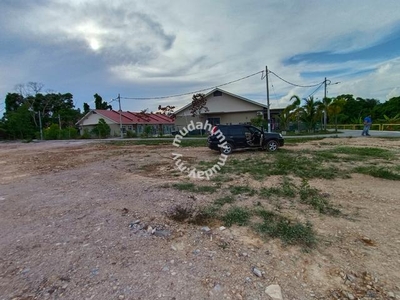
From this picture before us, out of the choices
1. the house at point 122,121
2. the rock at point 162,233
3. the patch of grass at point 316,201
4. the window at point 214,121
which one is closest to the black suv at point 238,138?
the patch of grass at point 316,201

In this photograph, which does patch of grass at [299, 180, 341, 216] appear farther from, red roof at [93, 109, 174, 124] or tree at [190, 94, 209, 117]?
red roof at [93, 109, 174, 124]

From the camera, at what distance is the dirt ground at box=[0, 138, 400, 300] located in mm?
2262

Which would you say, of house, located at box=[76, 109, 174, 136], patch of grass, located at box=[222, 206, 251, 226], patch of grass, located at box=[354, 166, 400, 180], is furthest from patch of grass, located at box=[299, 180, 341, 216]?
house, located at box=[76, 109, 174, 136]

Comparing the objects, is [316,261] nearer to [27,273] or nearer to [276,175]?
[27,273]

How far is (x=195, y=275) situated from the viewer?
8.04 feet

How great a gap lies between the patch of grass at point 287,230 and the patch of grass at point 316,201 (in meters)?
0.73

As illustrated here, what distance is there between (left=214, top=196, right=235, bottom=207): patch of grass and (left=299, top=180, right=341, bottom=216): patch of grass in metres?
1.39

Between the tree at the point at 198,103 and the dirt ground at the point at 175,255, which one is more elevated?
the tree at the point at 198,103

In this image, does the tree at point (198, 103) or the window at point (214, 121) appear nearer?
the tree at point (198, 103)

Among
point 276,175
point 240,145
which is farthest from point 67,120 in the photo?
point 276,175

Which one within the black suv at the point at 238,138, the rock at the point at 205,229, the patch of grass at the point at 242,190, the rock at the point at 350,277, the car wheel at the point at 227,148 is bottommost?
the rock at the point at 350,277

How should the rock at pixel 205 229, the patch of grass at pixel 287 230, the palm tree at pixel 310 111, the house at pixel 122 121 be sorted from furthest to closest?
the house at pixel 122 121
the palm tree at pixel 310 111
the rock at pixel 205 229
the patch of grass at pixel 287 230

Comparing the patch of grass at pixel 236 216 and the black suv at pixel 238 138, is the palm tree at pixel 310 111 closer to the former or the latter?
the black suv at pixel 238 138

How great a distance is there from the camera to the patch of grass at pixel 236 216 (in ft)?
12.0
